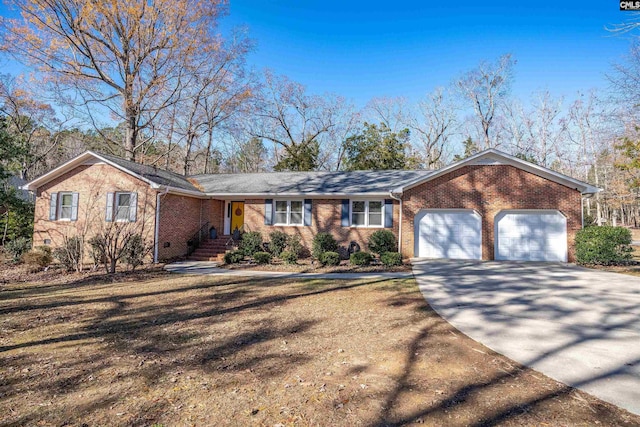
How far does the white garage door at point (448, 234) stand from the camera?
13.5 metres

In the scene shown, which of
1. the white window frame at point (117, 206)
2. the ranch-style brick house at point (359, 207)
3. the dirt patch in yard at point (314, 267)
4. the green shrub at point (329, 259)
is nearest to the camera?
the dirt patch in yard at point (314, 267)

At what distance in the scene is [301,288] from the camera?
340 inches

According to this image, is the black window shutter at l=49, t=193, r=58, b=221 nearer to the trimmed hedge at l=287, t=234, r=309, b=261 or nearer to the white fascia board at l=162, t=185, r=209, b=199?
the white fascia board at l=162, t=185, r=209, b=199

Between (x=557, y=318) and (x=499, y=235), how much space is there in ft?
26.9

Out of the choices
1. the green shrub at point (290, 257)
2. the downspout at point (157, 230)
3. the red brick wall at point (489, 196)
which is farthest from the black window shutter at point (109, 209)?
the red brick wall at point (489, 196)

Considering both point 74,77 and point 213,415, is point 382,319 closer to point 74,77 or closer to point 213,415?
point 213,415

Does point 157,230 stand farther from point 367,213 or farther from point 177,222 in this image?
point 367,213

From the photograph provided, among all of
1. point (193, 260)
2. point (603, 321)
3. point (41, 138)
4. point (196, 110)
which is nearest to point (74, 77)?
point (196, 110)

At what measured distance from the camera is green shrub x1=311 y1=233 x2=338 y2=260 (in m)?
14.0

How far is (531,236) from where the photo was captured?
42.9 feet

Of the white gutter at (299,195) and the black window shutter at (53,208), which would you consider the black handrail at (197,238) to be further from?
the black window shutter at (53,208)

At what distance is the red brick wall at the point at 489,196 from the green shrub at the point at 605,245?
63 centimetres

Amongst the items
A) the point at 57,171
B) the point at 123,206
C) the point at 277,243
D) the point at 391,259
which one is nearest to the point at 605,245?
the point at 391,259

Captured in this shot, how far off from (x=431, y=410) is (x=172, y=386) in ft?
8.80
